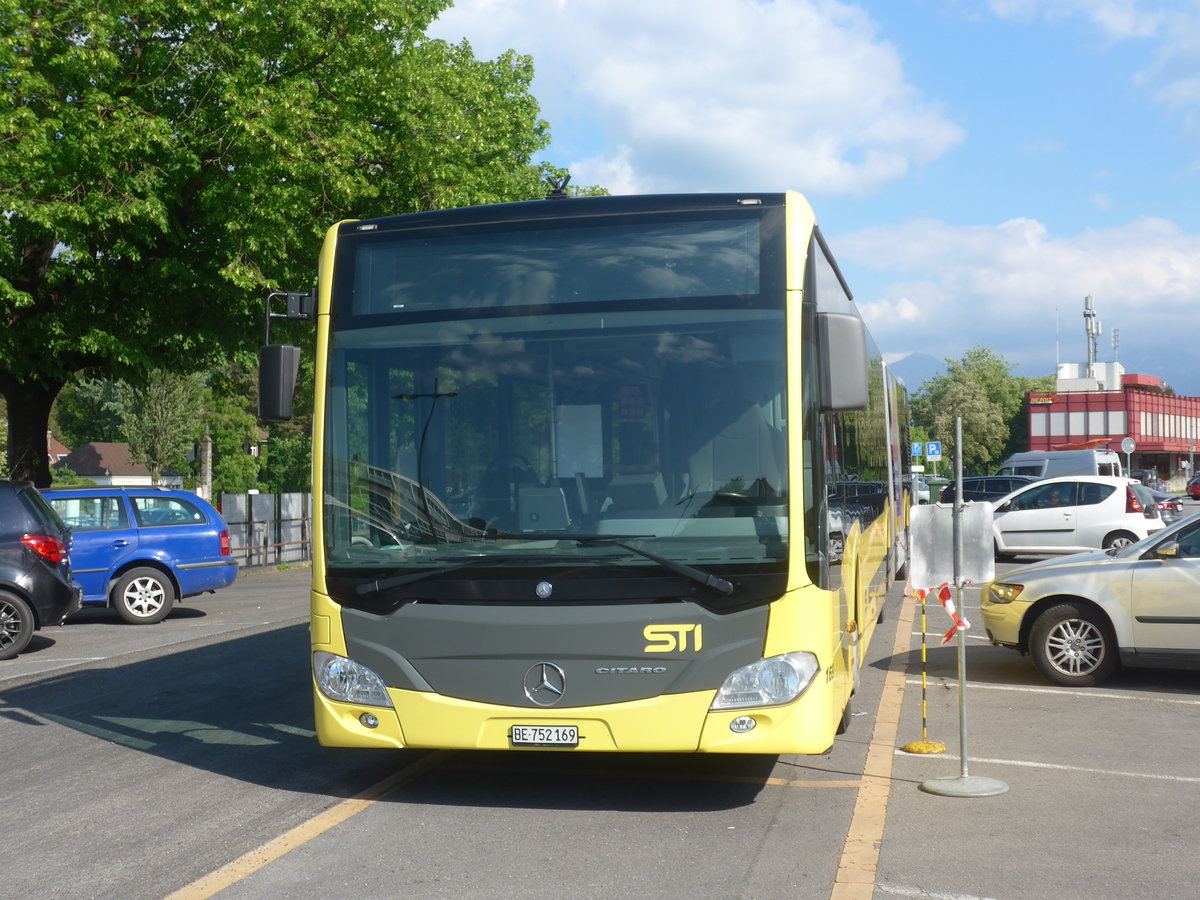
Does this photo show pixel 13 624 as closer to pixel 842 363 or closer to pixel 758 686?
pixel 758 686

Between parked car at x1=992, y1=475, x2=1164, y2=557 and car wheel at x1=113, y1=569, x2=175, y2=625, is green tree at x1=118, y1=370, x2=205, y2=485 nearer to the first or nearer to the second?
parked car at x1=992, y1=475, x2=1164, y2=557

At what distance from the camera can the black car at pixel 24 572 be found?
43.0 ft

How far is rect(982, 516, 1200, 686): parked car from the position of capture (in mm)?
10141

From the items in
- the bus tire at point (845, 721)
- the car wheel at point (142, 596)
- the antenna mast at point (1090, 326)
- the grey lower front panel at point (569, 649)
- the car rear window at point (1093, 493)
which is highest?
the antenna mast at point (1090, 326)

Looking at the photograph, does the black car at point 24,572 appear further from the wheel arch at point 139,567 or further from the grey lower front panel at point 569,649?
the grey lower front panel at point 569,649

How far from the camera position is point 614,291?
6.73 m

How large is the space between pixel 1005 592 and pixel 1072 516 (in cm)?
1431

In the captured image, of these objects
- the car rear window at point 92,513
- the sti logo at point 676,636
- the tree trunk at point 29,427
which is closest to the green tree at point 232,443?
the tree trunk at point 29,427

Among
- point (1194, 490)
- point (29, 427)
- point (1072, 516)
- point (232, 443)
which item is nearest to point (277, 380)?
point (29, 427)

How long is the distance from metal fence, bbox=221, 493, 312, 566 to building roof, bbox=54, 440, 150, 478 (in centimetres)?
6490

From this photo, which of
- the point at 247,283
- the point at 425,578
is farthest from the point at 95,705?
the point at 247,283

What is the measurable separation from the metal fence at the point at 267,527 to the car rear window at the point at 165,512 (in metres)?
9.58

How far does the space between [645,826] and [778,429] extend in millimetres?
1968

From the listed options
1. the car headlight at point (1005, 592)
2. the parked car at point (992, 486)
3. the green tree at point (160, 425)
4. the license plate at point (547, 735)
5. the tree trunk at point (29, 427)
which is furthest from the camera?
the green tree at point (160, 425)
